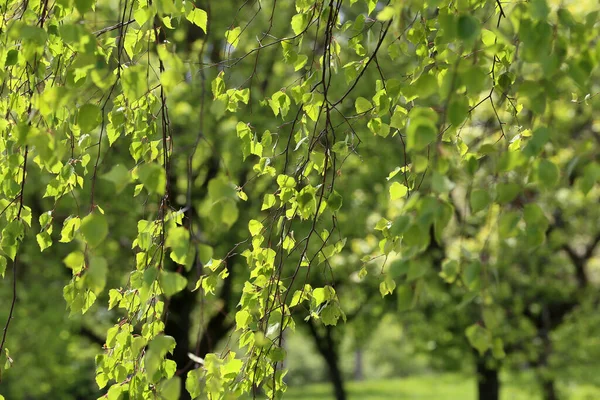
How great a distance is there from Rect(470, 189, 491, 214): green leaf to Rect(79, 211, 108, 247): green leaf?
0.78m

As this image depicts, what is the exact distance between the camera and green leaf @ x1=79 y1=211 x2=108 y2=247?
1.71m

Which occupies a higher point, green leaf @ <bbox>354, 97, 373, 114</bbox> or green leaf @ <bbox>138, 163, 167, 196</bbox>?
green leaf @ <bbox>354, 97, 373, 114</bbox>

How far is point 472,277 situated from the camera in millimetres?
1545

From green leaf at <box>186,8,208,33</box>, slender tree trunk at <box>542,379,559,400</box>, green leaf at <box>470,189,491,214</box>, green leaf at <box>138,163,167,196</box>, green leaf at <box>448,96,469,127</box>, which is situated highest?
green leaf at <box>186,8,208,33</box>

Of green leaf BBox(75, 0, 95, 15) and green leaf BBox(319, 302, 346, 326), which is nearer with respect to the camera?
green leaf BBox(75, 0, 95, 15)

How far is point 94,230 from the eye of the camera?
1722 mm

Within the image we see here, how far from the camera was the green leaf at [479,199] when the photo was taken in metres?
1.59

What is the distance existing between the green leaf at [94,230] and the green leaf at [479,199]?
78cm

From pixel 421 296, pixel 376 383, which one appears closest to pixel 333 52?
pixel 421 296

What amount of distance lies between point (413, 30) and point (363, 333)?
423 inches

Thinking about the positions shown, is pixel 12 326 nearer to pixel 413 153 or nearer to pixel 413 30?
pixel 413 30

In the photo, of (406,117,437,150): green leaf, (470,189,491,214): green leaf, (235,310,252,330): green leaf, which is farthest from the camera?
(235,310,252,330): green leaf

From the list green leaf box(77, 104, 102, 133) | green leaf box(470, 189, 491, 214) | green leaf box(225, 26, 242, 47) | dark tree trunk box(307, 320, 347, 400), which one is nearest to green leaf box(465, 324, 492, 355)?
green leaf box(470, 189, 491, 214)

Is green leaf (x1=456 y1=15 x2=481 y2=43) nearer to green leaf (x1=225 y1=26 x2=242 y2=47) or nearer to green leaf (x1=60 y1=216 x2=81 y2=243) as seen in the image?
green leaf (x1=225 y1=26 x2=242 y2=47)
